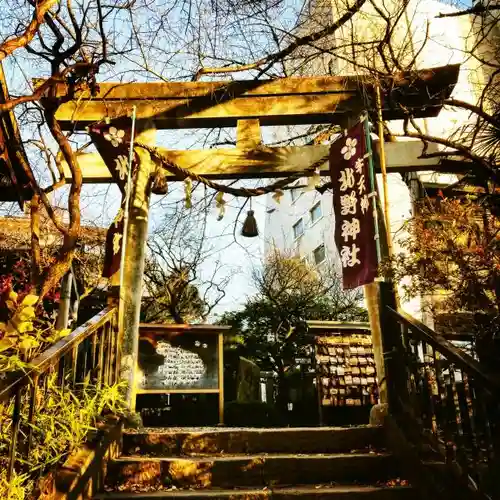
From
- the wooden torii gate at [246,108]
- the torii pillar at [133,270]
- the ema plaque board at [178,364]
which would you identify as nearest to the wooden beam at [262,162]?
the wooden torii gate at [246,108]

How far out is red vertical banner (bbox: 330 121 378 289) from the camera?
20.6ft

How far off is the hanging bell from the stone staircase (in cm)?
373

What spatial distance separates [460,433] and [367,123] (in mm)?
4079

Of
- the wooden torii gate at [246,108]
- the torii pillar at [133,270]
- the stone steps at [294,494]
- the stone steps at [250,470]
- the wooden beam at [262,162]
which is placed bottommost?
the stone steps at [294,494]

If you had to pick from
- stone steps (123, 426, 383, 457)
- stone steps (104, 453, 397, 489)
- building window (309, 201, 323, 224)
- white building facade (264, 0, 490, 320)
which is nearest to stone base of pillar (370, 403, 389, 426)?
stone steps (123, 426, 383, 457)

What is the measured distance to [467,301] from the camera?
740 centimetres

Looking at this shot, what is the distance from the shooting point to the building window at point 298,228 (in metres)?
27.9

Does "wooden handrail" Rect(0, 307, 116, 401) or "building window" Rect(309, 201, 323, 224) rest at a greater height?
"building window" Rect(309, 201, 323, 224)

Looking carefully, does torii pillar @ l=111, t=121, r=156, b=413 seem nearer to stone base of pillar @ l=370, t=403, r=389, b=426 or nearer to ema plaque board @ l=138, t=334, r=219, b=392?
stone base of pillar @ l=370, t=403, r=389, b=426

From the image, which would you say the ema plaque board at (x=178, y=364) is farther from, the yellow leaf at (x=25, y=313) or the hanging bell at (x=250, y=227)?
the yellow leaf at (x=25, y=313)

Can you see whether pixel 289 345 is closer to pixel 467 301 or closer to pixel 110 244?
pixel 467 301

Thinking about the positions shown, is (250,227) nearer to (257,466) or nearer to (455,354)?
(257,466)

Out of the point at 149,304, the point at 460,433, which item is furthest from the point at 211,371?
the point at 460,433

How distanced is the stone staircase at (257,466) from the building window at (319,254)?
1916 cm
